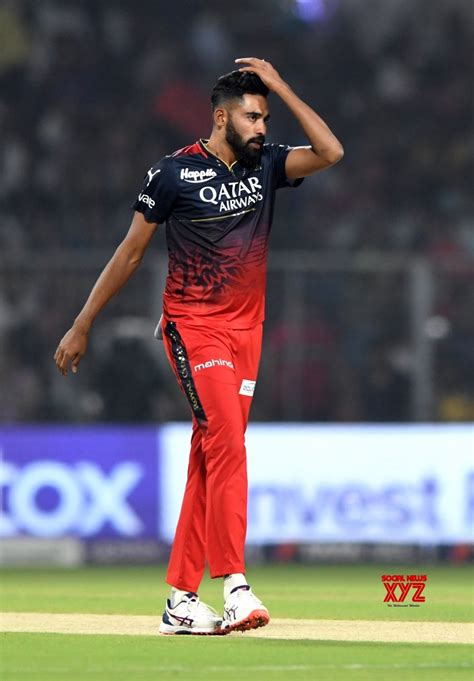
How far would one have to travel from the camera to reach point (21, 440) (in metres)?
14.7

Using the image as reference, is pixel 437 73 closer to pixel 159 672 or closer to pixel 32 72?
pixel 32 72

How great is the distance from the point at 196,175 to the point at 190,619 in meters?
1.90

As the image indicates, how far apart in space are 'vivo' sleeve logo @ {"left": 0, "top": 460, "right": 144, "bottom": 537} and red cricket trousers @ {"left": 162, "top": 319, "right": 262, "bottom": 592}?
24.4 ft

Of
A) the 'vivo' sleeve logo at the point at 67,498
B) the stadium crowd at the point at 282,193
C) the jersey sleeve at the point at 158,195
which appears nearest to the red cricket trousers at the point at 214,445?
the jersey sleeve at the point at 158,195

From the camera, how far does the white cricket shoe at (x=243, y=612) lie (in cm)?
646

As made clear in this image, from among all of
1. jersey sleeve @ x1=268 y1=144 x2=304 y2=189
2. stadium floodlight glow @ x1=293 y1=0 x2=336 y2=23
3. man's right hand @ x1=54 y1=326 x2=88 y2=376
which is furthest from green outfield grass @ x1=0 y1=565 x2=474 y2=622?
stadium floodlight glow @ x1=293 y1=0 x2=336 y2=23

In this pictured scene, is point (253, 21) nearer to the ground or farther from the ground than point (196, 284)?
farther from the ground

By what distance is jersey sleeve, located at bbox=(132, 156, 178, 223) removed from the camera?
6977 millimetres

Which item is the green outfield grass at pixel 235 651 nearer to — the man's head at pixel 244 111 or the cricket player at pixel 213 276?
the cricket player at pixel 213 276

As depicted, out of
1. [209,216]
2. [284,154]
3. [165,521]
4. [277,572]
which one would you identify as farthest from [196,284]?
[165,521]

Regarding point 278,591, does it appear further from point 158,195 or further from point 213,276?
point 158,195

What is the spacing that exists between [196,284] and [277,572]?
6.98 m

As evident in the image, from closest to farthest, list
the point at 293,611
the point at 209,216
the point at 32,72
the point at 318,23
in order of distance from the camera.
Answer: the point at 209,216 → the point at 293,611 → the point at 32,72 → the point at 318,23

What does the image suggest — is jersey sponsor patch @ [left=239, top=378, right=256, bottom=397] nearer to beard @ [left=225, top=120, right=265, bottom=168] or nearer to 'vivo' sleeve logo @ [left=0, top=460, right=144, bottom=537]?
beard @ [left=225, top=120, right=265, bottom=168]
